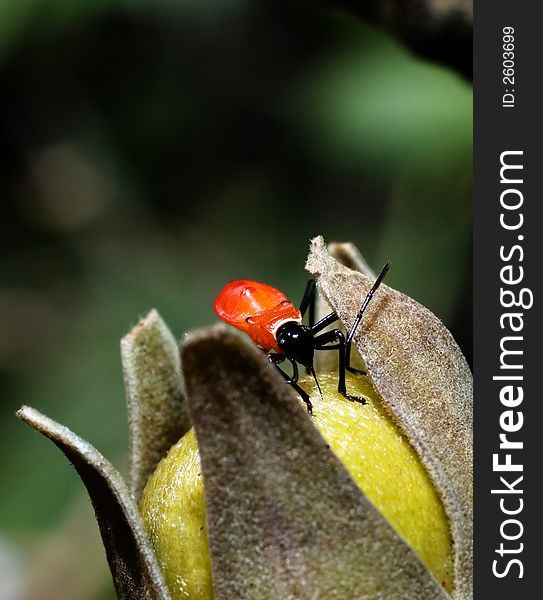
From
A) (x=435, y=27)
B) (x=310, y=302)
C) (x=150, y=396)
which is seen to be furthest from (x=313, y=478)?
(x=435, y=27)

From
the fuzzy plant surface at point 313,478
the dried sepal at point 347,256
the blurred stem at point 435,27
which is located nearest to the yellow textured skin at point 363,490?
the fuzzy plant surface at point 313,478

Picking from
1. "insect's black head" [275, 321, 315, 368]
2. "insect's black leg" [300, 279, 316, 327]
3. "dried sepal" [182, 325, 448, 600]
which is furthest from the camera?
"insect's black leg" [300, 279, 316, 327]

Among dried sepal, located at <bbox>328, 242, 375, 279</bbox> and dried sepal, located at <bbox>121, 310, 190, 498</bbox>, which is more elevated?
dried sepal, located at <bbox>328, 242, 375, 279</bbox>

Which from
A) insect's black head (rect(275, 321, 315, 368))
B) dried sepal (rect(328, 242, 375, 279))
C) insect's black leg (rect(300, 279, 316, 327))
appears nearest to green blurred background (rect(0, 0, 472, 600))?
insect's black leg (rect(300, 279, 316, 327))

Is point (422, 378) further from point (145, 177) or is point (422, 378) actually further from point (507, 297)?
point (145, 177)

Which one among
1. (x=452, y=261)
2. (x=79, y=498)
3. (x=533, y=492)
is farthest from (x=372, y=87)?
(x=533, y=492)

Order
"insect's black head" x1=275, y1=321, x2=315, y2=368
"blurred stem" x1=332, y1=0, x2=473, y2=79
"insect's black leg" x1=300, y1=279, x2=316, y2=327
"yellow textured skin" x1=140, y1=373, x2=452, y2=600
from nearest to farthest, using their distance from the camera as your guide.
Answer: "yellow textured skin" x1=140, y1=373, x2=452, y2=600
"insect's black head" x1=275, y1=321, x2=315, y2=368
"insect's black leg" x1=300, y1=279, x2=316, y2=327
"blurred stem" x1=332, y1=0, x2=473, y2=79

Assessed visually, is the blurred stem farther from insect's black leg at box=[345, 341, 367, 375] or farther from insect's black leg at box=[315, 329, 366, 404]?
insect's black leg at box=[345, 341, 367, 375]
